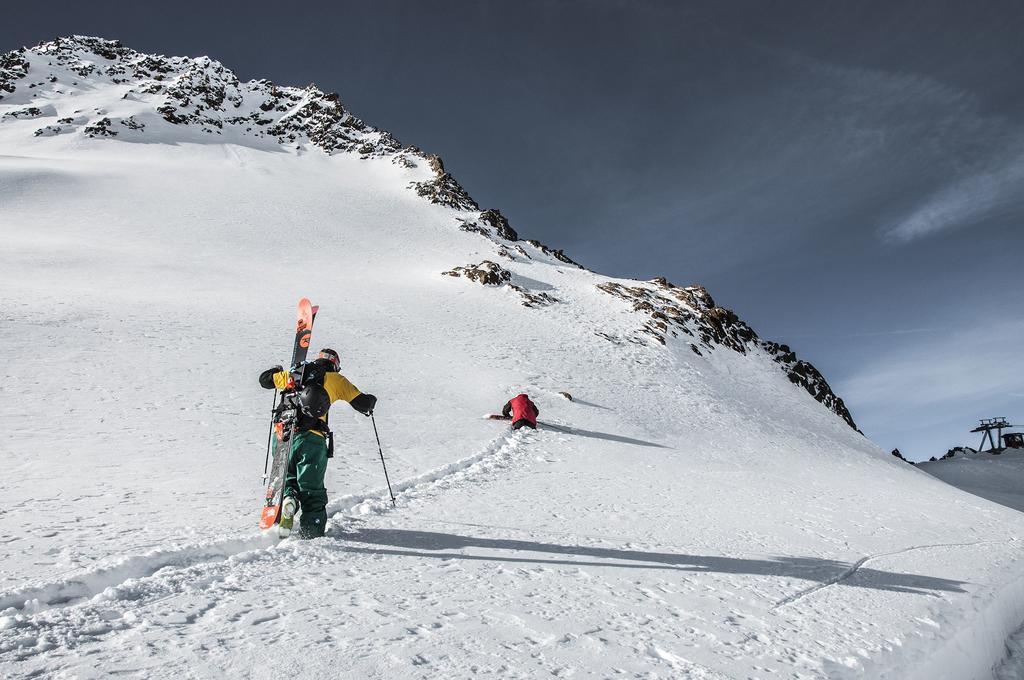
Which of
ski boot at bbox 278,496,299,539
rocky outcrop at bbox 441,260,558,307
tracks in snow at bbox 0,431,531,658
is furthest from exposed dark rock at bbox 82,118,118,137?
tracks in snow at bbox 0,431,531,658

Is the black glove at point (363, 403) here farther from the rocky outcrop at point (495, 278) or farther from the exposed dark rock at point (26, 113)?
the exposed dark rock at point (26, 113)

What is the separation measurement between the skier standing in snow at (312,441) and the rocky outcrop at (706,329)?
22.2 metres

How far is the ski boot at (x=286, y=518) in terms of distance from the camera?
4.91m

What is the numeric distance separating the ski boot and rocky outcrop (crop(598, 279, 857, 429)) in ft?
76.2

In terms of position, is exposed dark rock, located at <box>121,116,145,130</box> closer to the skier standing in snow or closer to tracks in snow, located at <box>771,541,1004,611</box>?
the skier standing in snow

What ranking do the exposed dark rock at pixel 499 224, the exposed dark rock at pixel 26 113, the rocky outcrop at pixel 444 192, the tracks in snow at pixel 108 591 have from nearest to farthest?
1. the tracks in snow at pixel 108 591
2. the exposed dark rock at pixel 499 224
3. the rocky outcrop at pixel 444 192
4. the exposed dark rock at pixel 26 113

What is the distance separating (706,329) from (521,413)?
2418cm

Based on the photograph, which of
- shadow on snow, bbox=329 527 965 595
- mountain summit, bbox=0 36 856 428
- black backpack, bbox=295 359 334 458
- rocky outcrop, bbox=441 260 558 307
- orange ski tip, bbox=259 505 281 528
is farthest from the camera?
mountain summit, bbox=0 36 856 428

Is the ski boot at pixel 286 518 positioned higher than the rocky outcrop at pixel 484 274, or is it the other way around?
the rocky outcrop at pixel 484 274

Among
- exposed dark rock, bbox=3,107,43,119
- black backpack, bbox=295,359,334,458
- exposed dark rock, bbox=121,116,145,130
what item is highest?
exposed dark rock, bbox=3,107,43,119

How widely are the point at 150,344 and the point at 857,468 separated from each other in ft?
63.7

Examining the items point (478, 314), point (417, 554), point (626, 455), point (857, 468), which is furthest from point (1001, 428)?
point (417, 554)

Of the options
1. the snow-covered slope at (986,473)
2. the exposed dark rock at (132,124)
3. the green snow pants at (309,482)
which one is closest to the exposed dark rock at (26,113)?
the exposed dark rock at (132,124)

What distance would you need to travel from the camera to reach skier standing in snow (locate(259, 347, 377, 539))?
5.03 metres
